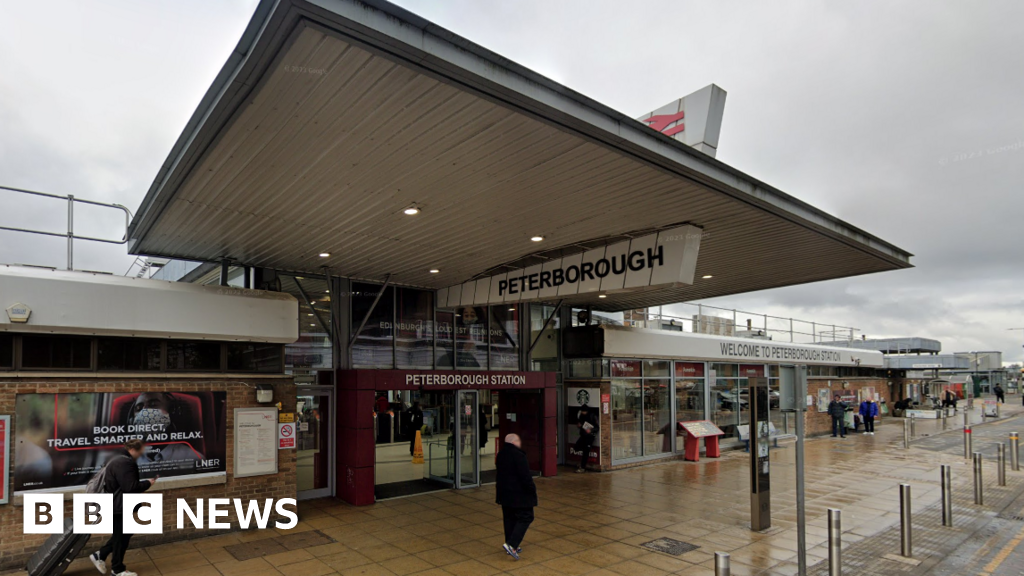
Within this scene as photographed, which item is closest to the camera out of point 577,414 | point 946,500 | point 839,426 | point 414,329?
point 946,500

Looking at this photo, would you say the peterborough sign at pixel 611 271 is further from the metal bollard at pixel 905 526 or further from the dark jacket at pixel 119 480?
the dark jacket at pixel 119 480

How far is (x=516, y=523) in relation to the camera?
25.6 feet

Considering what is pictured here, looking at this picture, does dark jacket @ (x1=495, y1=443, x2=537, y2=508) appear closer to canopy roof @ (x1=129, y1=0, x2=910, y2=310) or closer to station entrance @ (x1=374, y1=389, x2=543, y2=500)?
canopy roof @ (x1=129, y1=0, x2=910, y2=310)

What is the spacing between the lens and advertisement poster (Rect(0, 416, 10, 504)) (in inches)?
280

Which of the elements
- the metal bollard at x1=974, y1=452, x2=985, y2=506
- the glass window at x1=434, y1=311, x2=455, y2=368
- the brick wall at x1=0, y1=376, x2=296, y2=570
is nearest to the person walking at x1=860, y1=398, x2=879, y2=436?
the metal bollard at x1=974, y1=452, x2=985, y2=506

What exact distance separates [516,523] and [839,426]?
19.0m

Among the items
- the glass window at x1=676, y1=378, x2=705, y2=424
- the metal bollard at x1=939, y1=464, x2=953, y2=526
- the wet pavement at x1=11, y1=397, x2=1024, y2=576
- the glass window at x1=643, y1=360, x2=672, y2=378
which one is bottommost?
the wet pavement at x1=11, y1=397, x2=1024, y2=576

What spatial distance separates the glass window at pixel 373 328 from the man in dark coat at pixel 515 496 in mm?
4826

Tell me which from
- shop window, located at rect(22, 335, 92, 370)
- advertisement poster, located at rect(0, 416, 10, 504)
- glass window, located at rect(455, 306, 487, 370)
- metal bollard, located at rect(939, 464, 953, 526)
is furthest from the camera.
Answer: glass window, located at rect(455, 306, 487, 370)

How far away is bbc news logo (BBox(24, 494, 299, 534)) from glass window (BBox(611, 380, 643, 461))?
8007 millimetres

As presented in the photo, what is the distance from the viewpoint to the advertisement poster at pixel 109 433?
24.1 ft

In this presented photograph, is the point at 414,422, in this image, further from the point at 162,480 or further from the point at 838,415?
the point at 838,415

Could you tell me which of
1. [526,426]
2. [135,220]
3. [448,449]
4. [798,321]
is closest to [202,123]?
[135,220]

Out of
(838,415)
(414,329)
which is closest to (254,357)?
(414,329)
